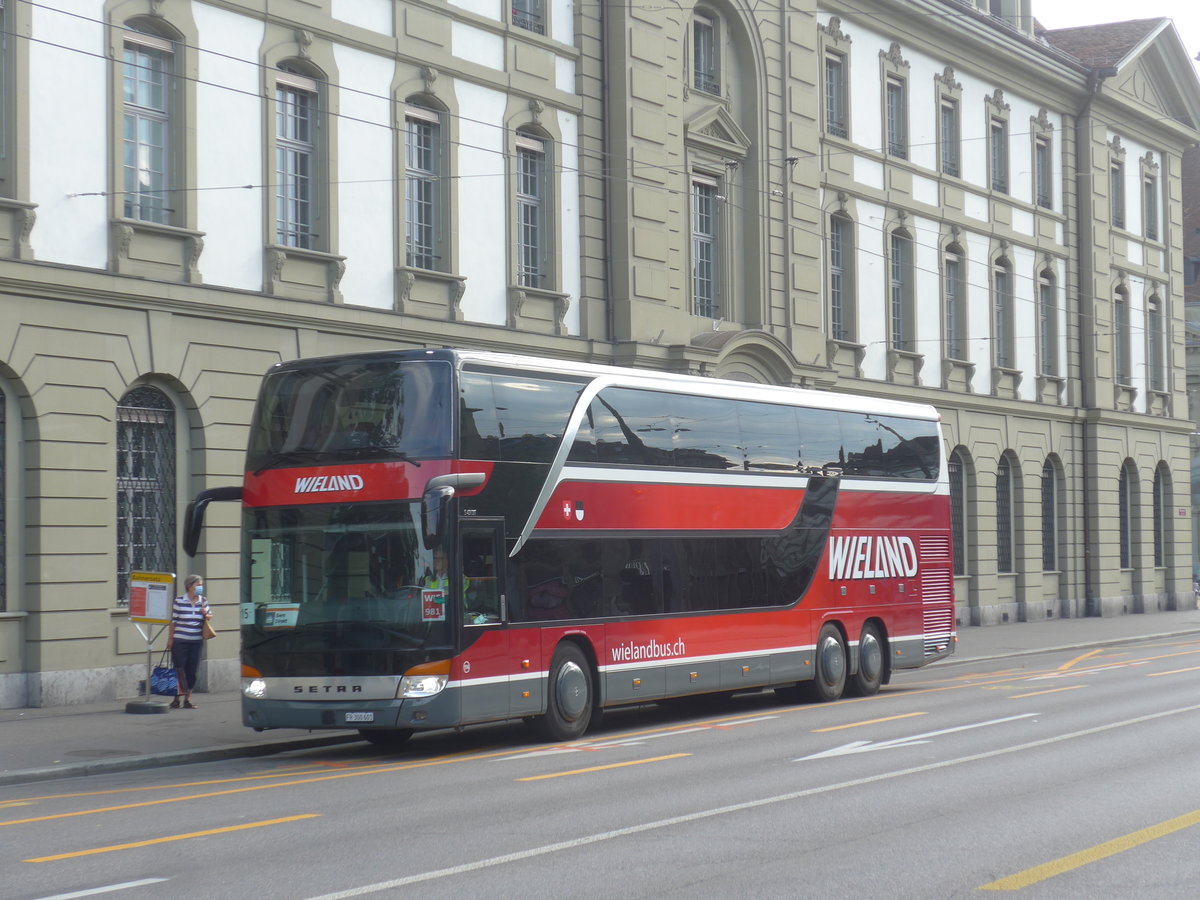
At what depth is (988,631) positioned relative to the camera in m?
38.3

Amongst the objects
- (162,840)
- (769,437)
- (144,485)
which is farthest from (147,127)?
(162,840)

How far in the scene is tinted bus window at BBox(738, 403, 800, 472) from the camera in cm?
1980

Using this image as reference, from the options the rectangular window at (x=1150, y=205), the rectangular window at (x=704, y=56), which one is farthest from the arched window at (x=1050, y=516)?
the rectangular window at (x=704, y=56)

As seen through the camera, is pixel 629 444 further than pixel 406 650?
Yes

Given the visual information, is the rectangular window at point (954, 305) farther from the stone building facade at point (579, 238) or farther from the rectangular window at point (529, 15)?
the rectangular window at point (529, 15)

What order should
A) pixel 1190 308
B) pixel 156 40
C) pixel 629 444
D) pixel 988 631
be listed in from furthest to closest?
pixel 1190 308 < pixel 988 631 < pixel 156 40 < pixel 629 444

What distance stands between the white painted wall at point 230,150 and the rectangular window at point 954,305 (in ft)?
72.2

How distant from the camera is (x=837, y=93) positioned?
36500 mm

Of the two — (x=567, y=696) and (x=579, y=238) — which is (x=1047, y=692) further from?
(x=579, y=238)

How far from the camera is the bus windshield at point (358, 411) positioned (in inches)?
598

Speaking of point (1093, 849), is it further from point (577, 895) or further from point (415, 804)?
point (415, 804)

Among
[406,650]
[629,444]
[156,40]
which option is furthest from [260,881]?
[156,40]

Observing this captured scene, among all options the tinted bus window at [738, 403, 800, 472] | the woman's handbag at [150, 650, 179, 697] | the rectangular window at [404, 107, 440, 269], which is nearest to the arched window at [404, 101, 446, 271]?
the rectangular window at [404, 107, 440, 269]

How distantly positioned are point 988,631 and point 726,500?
67.9ft
